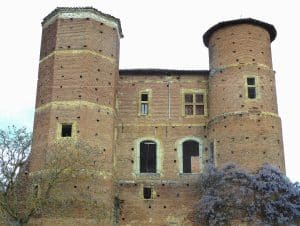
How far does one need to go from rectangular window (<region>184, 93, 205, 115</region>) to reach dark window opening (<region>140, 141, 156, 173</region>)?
340 centimetres

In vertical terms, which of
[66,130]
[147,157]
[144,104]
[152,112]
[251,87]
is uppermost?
[251,87]

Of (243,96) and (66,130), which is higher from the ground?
(243,96)

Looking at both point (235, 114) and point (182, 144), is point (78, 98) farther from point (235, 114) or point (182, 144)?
point (235, 114)

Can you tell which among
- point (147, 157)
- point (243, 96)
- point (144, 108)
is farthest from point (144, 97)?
point (243, 96)

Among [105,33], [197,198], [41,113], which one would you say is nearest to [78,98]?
[41,113]

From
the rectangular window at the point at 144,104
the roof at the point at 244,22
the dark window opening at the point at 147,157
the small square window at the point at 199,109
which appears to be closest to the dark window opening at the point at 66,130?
the dark window opening at the point at 147,157

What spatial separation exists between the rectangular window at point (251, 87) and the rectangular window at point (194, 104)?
347 cm

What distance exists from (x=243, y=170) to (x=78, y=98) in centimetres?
1109

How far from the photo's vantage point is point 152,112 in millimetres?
33500

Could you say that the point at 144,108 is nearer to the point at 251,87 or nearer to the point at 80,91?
the point at 80,91

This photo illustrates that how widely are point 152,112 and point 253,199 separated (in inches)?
360

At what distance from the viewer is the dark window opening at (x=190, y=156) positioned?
32.2 m

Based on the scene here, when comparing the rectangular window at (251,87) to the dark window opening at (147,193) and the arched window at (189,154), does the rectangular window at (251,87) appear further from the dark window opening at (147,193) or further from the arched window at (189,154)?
→ the dark window opening at (147,193)

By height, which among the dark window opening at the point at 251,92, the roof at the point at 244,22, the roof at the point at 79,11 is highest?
the roof at the point at 79,11
